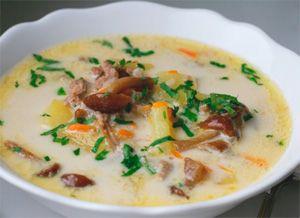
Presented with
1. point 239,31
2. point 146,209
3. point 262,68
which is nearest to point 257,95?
point 262,68

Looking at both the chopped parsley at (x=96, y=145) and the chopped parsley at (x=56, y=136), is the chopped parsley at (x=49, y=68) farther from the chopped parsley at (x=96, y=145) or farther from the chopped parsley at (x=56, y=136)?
the chopped parsley at (x=96, y=145)

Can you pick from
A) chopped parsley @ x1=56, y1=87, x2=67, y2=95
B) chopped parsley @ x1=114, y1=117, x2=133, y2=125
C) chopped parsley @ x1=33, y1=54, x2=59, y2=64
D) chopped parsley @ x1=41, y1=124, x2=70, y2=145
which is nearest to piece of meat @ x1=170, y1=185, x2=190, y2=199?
chopped parsley @ x1=114, y1=117, x2=133, y2=125

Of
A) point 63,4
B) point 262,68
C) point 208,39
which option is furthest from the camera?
point 63,4

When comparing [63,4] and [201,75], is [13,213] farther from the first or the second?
[63,4]

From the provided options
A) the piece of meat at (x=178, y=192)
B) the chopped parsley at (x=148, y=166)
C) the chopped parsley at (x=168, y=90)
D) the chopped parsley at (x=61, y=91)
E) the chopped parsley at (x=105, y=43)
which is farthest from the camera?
the chopped parsley at (x=105, y=43)

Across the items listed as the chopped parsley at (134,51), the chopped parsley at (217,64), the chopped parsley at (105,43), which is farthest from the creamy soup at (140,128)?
the chopped parsley at (105,43)

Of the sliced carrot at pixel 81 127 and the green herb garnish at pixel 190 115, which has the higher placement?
the green herb garnish at pixel 190 115

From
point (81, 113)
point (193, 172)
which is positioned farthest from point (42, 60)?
point (193, 172)
